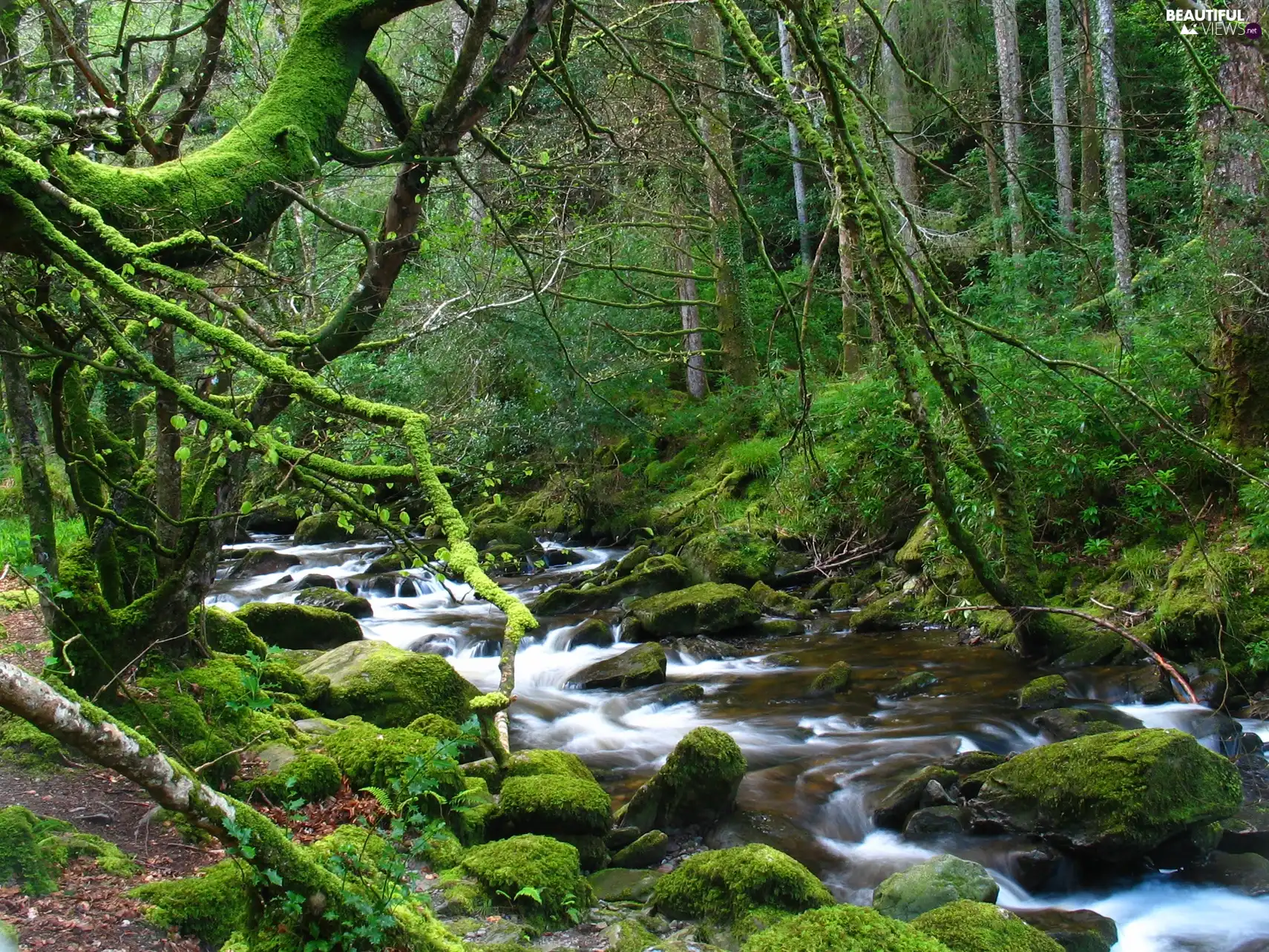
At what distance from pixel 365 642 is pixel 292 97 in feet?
20.4

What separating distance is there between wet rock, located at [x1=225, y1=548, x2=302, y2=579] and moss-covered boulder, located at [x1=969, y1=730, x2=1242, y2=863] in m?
13.2

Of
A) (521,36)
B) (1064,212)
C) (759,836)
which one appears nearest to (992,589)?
(759,836)

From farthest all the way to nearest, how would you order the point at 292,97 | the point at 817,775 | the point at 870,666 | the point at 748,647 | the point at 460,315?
the point at 748,647 < the point at 870,666 < the point at 817,775 < the point at 460,315 < the point at 292,97

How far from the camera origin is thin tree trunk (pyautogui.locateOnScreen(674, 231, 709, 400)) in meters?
19.2

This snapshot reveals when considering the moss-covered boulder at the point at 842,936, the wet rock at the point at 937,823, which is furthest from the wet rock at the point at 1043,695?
the moss-covered boulder at the point at 842,936

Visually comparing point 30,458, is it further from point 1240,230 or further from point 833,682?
point 1240,230

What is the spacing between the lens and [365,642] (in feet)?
30.2

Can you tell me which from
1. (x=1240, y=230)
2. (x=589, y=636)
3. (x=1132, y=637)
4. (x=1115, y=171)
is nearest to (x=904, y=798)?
(x=1132, y=637)

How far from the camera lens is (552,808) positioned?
6230 millimetres

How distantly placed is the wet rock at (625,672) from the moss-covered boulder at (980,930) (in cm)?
583

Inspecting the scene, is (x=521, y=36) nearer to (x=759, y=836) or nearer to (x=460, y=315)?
(x=460, y=315)

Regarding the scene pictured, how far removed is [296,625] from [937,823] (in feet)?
23.0

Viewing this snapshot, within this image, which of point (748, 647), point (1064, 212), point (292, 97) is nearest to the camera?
point (292, 97)

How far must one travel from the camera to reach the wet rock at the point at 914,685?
968 centimetres
